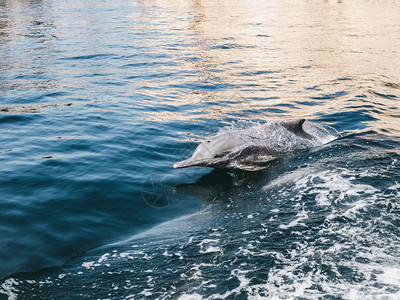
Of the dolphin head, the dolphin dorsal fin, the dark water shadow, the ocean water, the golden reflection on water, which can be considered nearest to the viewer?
the ocean water

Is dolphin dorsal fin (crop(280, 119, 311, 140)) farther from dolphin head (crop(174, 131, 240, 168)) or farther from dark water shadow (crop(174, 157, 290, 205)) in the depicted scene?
dolphin head (crop(174, 131, 240, 168))

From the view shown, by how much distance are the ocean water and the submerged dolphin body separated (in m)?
0.36

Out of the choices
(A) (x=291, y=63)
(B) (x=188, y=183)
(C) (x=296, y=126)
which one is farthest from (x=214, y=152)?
(A) (x=291, y=63)

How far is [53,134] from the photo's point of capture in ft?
37.8

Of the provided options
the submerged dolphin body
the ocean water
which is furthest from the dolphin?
the ocean water

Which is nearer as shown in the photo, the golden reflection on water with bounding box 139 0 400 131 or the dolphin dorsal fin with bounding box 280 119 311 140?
the dolphin dorsal fin with bounding box 280 119 311 140

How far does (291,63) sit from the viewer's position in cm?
2142

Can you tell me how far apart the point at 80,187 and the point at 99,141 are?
2925 mm

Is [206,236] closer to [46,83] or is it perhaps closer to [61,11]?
[46,83]

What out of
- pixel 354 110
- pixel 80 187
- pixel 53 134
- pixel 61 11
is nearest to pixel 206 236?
pixel 80 187

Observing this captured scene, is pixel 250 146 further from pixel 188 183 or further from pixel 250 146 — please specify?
pixel 188 183

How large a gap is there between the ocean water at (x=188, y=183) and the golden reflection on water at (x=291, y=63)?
0.46 feet

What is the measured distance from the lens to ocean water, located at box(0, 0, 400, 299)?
5.19 m

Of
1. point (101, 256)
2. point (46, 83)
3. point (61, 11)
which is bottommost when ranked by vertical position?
point (101, 256)
